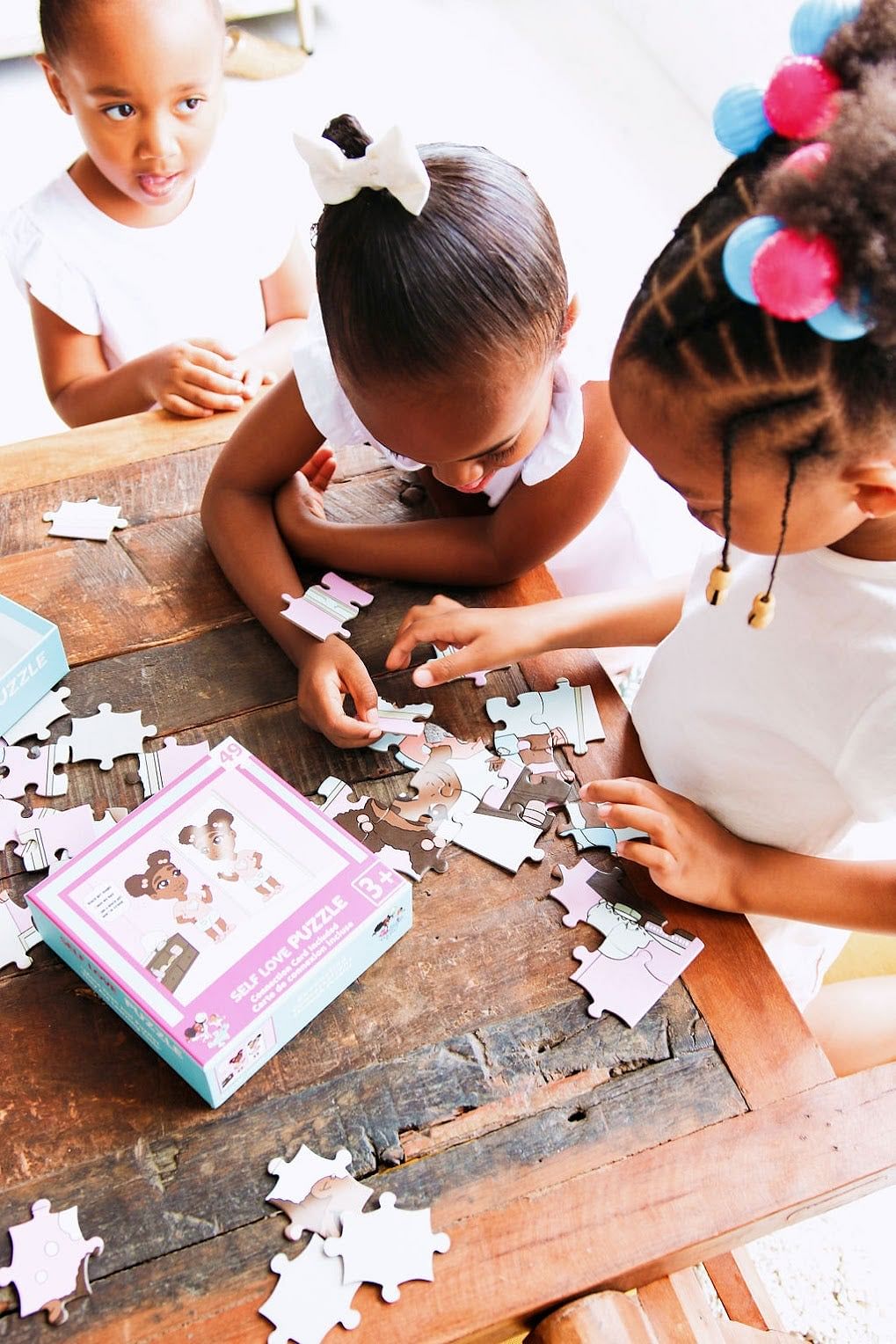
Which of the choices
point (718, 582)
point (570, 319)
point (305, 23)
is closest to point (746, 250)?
point (718, 582)

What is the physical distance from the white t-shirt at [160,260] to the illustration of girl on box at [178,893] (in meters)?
1.10

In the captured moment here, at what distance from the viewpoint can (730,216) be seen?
647mm

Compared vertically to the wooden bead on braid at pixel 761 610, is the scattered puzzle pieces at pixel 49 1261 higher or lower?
lower

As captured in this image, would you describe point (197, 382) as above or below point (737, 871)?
above

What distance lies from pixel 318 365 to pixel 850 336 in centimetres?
72

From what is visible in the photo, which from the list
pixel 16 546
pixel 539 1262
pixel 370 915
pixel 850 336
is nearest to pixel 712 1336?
pixel 539 1262

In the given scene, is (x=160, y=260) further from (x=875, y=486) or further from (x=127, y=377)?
(x=875, y=486)

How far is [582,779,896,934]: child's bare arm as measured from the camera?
36.8 inches

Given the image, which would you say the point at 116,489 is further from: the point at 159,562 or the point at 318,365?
the point at 318,365

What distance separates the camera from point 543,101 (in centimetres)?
359

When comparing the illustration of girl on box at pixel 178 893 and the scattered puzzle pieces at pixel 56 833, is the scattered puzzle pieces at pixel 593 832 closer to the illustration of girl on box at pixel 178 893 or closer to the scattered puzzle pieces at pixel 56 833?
the illustration of girl on box at pixel 178 893

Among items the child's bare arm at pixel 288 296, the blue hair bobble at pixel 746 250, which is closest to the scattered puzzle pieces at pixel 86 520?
the child's bare arm at pixel 288 296

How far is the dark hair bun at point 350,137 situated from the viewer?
965 mm

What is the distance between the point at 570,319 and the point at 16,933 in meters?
0.80
